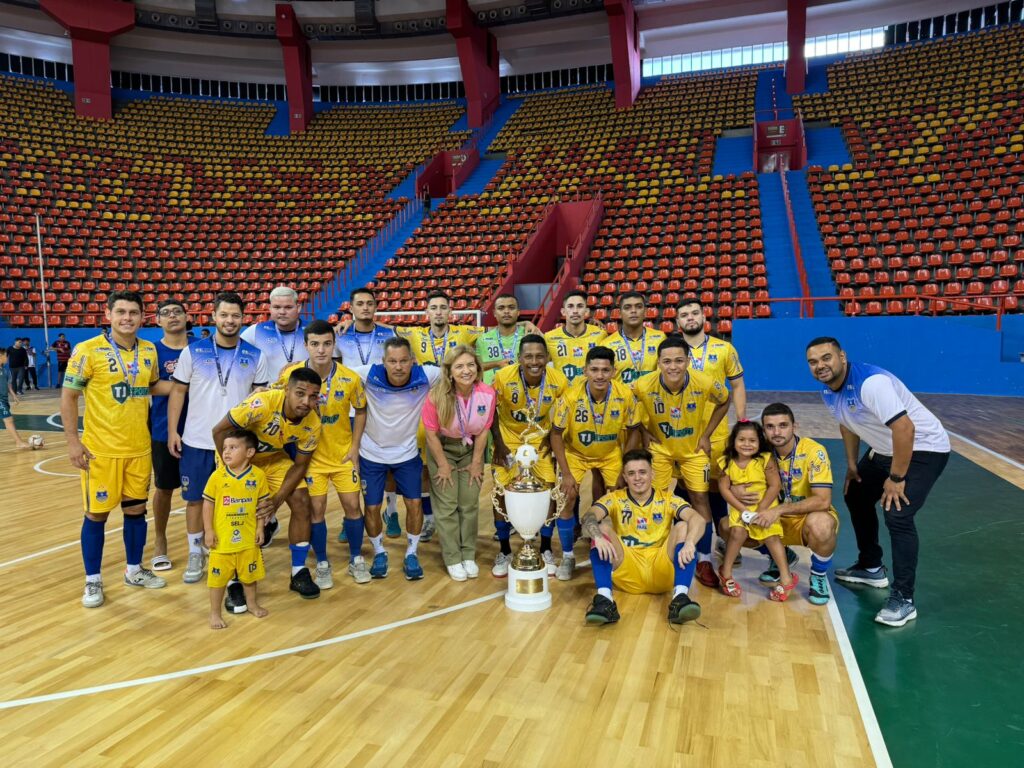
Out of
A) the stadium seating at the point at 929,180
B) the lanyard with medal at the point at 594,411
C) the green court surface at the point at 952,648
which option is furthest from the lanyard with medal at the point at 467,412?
the stadium seating at the point at 929,180

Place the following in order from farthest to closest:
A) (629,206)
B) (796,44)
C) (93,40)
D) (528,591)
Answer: (93,40) → (796,44) → (629,206) → (528,591)

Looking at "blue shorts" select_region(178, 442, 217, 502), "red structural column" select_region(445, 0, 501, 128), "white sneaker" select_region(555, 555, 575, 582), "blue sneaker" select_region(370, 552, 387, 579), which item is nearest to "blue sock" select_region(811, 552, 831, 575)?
"white sneaker" select_region(555, 555, 575, 582)

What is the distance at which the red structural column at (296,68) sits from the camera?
81.5 ft

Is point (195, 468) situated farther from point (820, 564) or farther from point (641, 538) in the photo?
point (820, 564)

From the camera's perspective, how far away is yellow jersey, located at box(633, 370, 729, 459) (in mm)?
4266

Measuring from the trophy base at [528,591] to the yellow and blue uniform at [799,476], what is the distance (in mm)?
1528

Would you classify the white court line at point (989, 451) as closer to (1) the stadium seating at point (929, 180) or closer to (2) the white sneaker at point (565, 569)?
(1) the stadium seating at point (929, 180)

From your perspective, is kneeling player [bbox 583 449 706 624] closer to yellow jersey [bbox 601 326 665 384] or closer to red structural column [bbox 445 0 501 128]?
yellow jersey [bbox 601 326 665 384]

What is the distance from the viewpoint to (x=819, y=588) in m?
3.78

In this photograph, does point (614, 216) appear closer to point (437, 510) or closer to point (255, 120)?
point (437, 510)

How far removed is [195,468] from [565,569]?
2523 mm

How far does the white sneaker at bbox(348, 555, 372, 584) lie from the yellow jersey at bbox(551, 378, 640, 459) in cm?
155

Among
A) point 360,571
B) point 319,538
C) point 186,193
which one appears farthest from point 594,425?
point 186,193

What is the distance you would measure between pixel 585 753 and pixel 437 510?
212 cm
